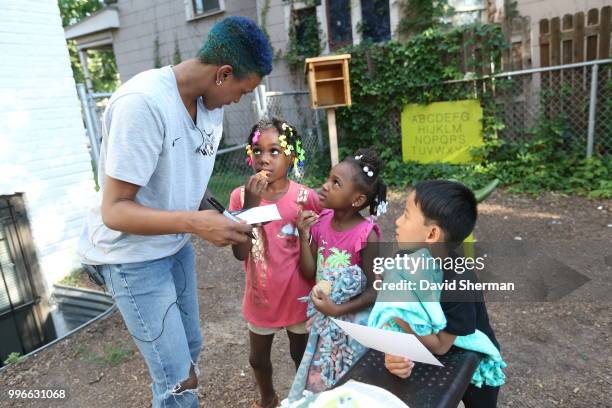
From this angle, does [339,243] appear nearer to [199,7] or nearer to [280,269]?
[280,269]

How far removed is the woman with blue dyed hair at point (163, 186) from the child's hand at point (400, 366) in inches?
25.7

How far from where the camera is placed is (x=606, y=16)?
19.1ft

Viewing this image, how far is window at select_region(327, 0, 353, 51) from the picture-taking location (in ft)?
26.7

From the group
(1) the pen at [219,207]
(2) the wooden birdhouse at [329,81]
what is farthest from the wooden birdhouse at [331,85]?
(1) the pen at [219,207]

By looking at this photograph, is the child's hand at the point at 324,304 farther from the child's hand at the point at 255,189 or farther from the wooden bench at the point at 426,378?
the child's hand at the point at 255,189

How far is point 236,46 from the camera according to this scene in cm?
162

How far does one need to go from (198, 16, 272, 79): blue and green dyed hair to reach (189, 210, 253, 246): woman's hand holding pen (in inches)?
22.4

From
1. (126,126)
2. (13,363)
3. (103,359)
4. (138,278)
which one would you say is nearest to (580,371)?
(138,278)

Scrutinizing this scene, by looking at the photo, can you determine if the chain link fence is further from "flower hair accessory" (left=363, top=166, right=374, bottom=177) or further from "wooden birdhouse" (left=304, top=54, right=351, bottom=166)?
"flower hair accessory" (left=363, top=166, right=374, bottom=177)

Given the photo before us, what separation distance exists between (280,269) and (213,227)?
0.73 m

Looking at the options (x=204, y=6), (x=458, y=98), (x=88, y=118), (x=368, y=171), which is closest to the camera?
(x=368, y=171)

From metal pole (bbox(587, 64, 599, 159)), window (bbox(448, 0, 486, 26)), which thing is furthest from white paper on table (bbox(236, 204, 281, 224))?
window (bbox(448, 0, 486, 26))

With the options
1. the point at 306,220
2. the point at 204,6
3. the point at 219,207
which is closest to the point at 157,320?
the point at 219,207

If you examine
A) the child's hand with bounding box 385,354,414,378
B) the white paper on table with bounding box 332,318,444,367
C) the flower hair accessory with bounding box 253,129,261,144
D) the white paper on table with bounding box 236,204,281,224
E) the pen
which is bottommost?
the child's hand with bounding box 385,354,414,378
